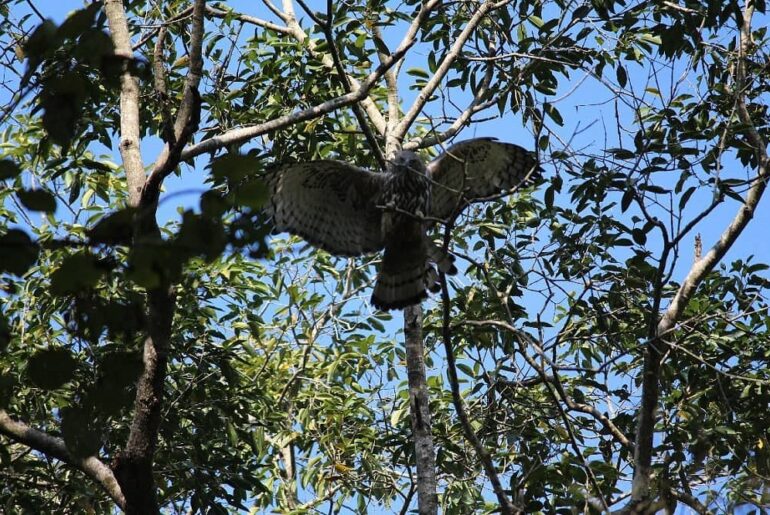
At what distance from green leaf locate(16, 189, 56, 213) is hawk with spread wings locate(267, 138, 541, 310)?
4209 millimetres

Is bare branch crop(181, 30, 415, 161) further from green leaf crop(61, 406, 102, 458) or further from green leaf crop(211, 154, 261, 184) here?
green leaf crop(211, 154, 261, 184)

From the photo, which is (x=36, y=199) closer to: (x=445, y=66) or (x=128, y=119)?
(x=128, y=119)

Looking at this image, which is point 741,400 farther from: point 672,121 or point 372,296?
point 372,296

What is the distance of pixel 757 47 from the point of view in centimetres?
556

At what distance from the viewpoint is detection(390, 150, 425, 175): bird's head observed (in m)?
5.80

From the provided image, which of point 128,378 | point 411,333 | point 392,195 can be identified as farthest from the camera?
point 392,195

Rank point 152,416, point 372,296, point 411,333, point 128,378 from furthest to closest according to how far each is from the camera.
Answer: point 372,296 → point 411,333 → point 152,416 → point 128,378

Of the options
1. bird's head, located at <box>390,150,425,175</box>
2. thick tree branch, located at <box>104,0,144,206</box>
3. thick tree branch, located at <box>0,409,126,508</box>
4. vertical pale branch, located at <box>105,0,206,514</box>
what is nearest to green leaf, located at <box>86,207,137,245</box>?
vertical pale branch, located at <box>105,0,206,514</box>

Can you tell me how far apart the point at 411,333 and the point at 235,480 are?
1349mm

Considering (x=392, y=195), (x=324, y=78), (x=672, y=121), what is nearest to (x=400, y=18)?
(x=324, y=78)

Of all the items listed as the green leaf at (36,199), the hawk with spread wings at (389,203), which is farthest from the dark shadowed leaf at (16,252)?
the hawk with spread wings at (389,203)

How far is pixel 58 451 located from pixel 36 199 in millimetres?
2506

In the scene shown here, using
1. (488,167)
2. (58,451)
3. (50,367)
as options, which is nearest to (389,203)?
(488,167)

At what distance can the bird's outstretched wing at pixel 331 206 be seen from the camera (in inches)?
252
